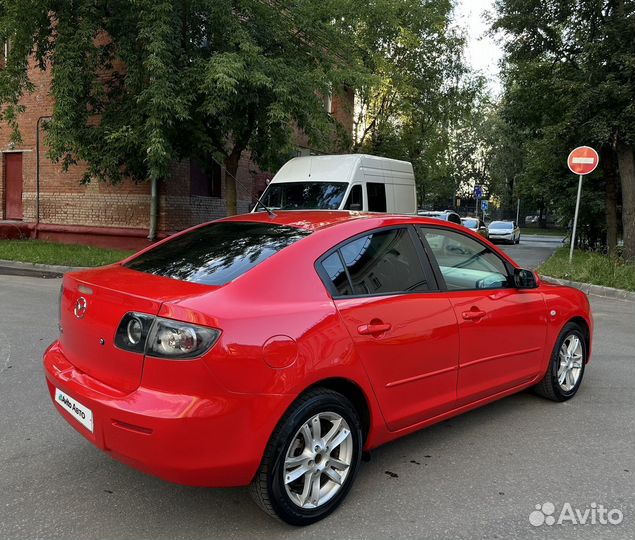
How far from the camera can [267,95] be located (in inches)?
483

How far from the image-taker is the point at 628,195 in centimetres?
1431

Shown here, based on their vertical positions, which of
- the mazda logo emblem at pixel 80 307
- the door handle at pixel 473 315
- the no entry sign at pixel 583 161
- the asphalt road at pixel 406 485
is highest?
the no entry sign at pixel 583 161

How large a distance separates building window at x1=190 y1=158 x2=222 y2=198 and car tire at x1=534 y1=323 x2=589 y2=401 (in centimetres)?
1316

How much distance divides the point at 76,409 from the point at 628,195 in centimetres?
1496

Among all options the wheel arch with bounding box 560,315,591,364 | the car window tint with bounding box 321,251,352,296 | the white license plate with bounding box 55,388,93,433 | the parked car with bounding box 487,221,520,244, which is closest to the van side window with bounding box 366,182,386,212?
the wheel arch with bounding box 560,315,591,364

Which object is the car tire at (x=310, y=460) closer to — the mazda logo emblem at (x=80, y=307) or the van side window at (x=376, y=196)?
the mazda logo emblem at (x=80, y=307)

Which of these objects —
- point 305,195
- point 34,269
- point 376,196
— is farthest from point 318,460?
point 34,269

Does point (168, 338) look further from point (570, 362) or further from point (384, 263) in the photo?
point (570, 362)

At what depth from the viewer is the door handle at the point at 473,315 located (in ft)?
11.5

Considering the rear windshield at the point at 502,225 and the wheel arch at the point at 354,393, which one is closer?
the wheel arch at the point at 354,393

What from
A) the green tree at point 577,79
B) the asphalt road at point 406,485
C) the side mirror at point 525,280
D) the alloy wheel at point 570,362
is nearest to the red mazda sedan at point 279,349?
the side mirror at point 525,280

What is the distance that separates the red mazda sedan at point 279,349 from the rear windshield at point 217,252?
1 centimetres

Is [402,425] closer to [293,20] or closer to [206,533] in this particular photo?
[206,533]

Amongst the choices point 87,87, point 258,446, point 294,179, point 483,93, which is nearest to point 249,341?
point 258,446
